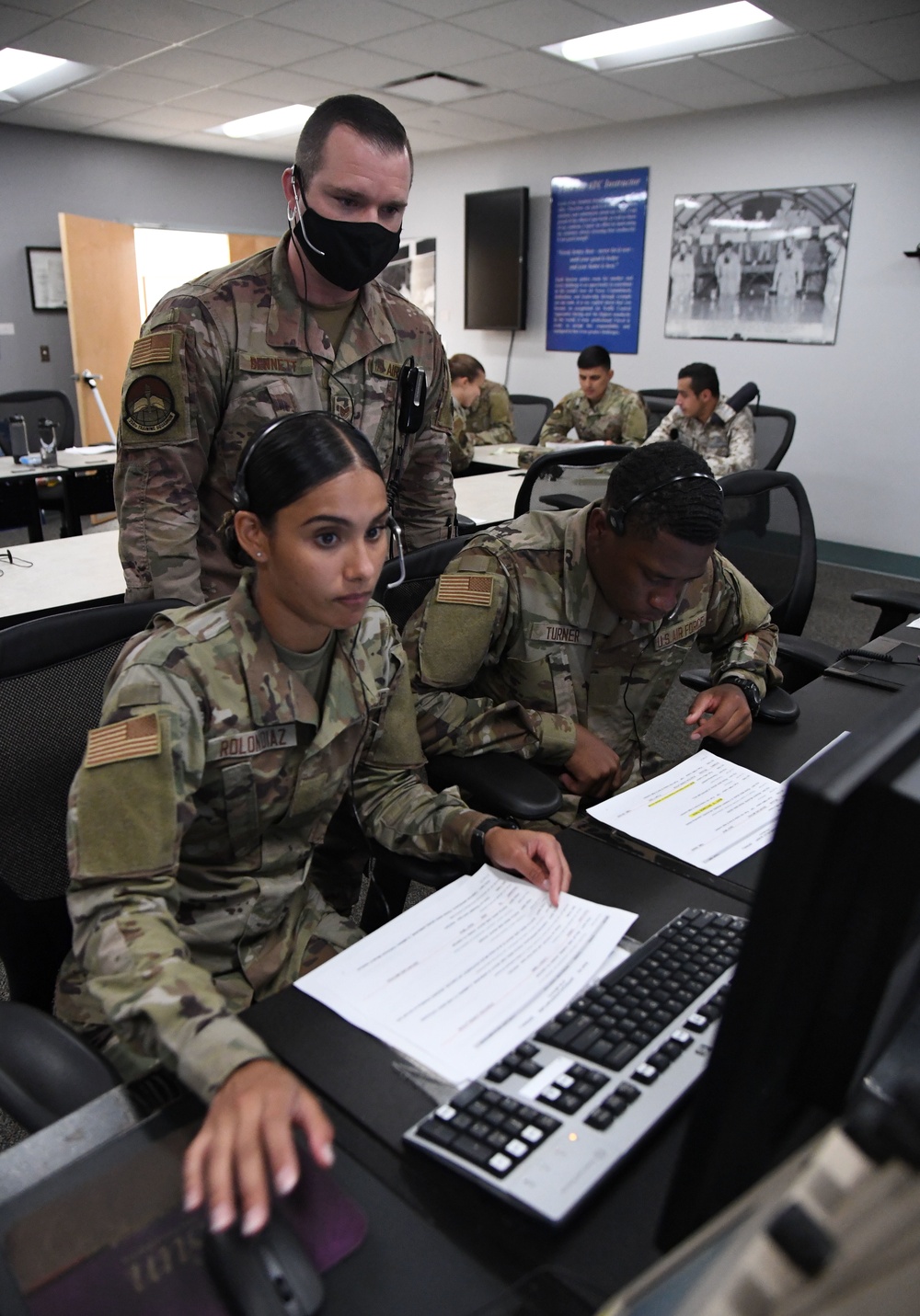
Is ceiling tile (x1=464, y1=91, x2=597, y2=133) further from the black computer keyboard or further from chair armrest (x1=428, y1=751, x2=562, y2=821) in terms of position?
the black computer keyboard

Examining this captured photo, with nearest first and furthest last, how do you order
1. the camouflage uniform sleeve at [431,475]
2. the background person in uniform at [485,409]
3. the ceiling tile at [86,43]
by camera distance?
the camouflage uniform sleeve at [431,475] < the ceiling tile at [86,43] < the background person in uniform at [485,409]

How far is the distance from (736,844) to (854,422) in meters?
4.86

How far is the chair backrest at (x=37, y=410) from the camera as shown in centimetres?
493

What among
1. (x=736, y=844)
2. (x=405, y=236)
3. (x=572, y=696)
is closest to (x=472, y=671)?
(x=572, y=696)

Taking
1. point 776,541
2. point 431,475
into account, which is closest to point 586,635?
point 431,475

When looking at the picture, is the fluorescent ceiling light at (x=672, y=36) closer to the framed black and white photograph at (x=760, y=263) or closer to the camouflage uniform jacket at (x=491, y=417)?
the framed black and white photograph at (x=760, y=263)

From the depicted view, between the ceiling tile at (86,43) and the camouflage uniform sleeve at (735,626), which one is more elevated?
the ceiling tile at (86,43)

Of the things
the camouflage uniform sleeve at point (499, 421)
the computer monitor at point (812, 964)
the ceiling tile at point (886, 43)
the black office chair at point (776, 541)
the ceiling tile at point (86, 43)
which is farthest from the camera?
the camouflage uniform sleeve at point (499, 421)

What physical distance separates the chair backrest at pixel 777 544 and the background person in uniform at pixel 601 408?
2.97m

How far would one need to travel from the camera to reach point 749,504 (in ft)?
7.32

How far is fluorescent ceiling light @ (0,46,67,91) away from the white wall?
10.2 ft

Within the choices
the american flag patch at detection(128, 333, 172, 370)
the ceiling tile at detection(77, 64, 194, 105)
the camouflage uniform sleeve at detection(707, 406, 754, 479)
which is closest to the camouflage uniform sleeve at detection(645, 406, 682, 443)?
the camouflage uniform sleeve at detection(707, 406, 754, 479)

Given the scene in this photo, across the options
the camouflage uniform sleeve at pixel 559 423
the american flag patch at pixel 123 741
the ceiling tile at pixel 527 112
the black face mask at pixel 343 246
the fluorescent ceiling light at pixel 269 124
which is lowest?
the american flag patch at pixel 123 741

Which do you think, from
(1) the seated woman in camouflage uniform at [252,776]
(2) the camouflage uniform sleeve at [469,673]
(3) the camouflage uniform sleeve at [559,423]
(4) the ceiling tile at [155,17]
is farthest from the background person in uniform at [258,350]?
(3) the camouflage uniform sleeve at [559,423]
